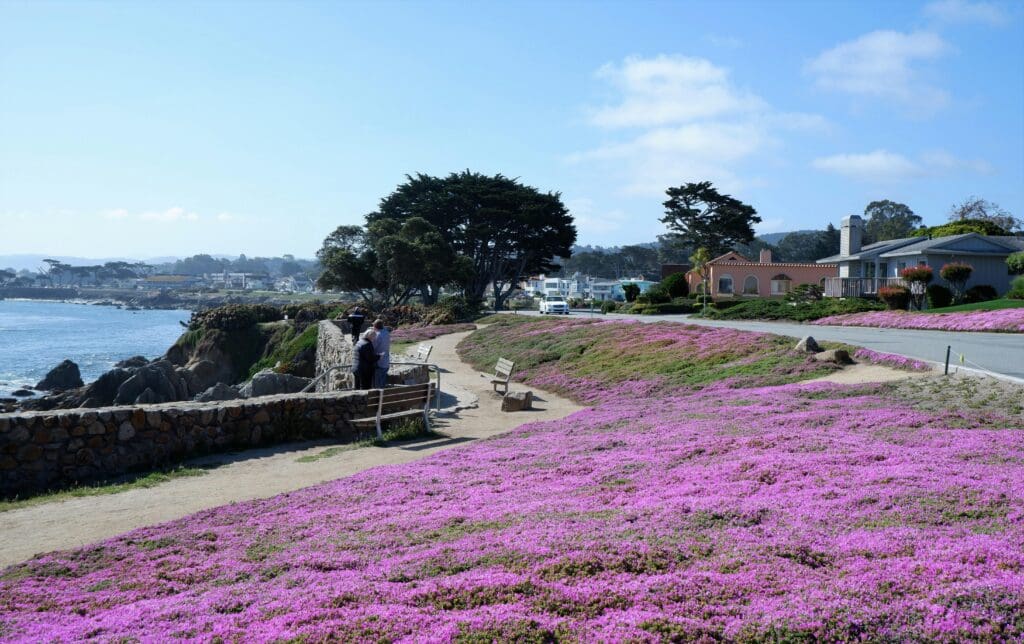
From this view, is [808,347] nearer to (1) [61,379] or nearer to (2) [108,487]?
(2) [108,487]

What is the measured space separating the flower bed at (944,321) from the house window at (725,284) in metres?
32.1

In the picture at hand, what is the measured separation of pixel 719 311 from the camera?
138 ft

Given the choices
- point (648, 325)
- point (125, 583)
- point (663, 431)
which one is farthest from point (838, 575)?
point (648, 325)

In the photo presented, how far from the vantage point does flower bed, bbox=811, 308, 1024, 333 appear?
1058 inches

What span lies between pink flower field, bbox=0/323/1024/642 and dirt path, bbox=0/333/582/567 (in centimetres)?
79

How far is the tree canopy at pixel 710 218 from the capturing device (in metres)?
73.4

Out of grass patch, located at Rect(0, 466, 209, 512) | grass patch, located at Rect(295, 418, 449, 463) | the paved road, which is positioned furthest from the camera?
the paved road

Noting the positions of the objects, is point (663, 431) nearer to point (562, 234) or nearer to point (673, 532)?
point (673, 532)

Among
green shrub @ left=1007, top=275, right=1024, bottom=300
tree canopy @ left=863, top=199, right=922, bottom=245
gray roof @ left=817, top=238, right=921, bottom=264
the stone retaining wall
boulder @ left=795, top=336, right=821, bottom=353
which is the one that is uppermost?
tree canopy @ left=863, top=199, right=922, bottom=245

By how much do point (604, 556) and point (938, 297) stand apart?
38870mm

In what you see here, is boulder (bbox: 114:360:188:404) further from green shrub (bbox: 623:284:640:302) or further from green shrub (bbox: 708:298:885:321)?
green shrub (bbox: 623:284:640:302)

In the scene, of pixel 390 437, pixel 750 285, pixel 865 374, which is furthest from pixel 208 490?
pixel 750 285

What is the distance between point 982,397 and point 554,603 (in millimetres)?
9938

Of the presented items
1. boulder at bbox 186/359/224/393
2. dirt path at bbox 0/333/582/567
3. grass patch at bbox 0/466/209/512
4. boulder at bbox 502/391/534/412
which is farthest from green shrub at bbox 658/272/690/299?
grass patch at bbox 0/466/209/512
